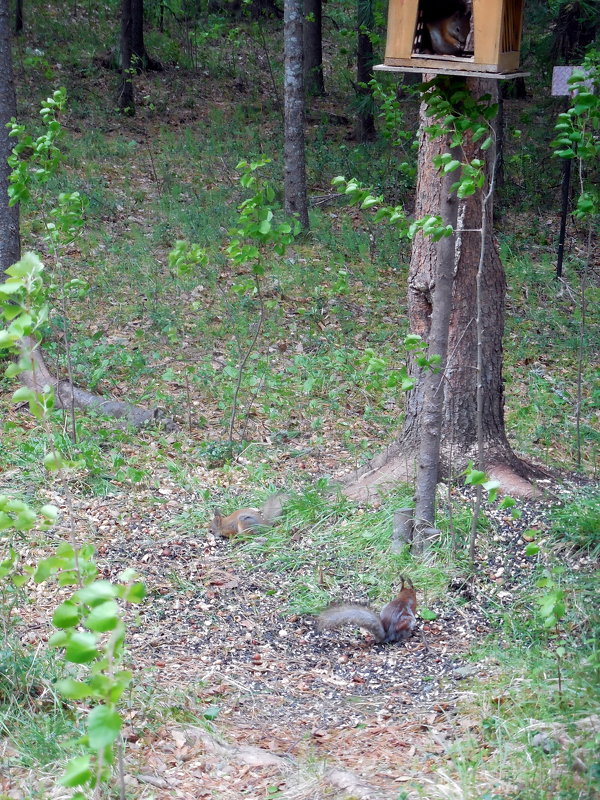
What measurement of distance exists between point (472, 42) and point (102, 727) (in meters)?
3.25

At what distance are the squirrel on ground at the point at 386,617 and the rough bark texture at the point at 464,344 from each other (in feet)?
3.62

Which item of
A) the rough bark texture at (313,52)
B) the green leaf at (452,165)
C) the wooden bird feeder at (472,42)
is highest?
the rough bark texture at (313,52)

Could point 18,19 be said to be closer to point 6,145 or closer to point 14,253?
point 6,145

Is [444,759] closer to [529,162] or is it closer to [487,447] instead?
[487,447]

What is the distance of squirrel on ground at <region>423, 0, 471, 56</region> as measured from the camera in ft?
12.1

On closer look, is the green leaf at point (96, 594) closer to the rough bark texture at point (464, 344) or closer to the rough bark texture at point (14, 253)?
the rough bark texture at point (464, 344)

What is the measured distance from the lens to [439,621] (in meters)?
3.93

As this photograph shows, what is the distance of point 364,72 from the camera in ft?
43.2

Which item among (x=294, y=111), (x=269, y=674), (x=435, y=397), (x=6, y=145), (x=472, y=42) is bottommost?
(x=269, y=674)

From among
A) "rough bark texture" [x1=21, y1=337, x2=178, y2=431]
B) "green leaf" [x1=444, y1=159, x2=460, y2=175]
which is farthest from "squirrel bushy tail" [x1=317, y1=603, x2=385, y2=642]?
"rough bark texture" [x1=21, y1=337, x2=178, y2=431]

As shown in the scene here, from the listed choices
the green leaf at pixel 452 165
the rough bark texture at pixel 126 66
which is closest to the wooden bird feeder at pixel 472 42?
the green leaf at pixel 452 165

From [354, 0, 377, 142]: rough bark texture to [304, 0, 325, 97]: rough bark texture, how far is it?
2052mm

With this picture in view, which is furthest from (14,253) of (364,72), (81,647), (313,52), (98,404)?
(313,52)

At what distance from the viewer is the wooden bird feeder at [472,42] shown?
3.44 m
